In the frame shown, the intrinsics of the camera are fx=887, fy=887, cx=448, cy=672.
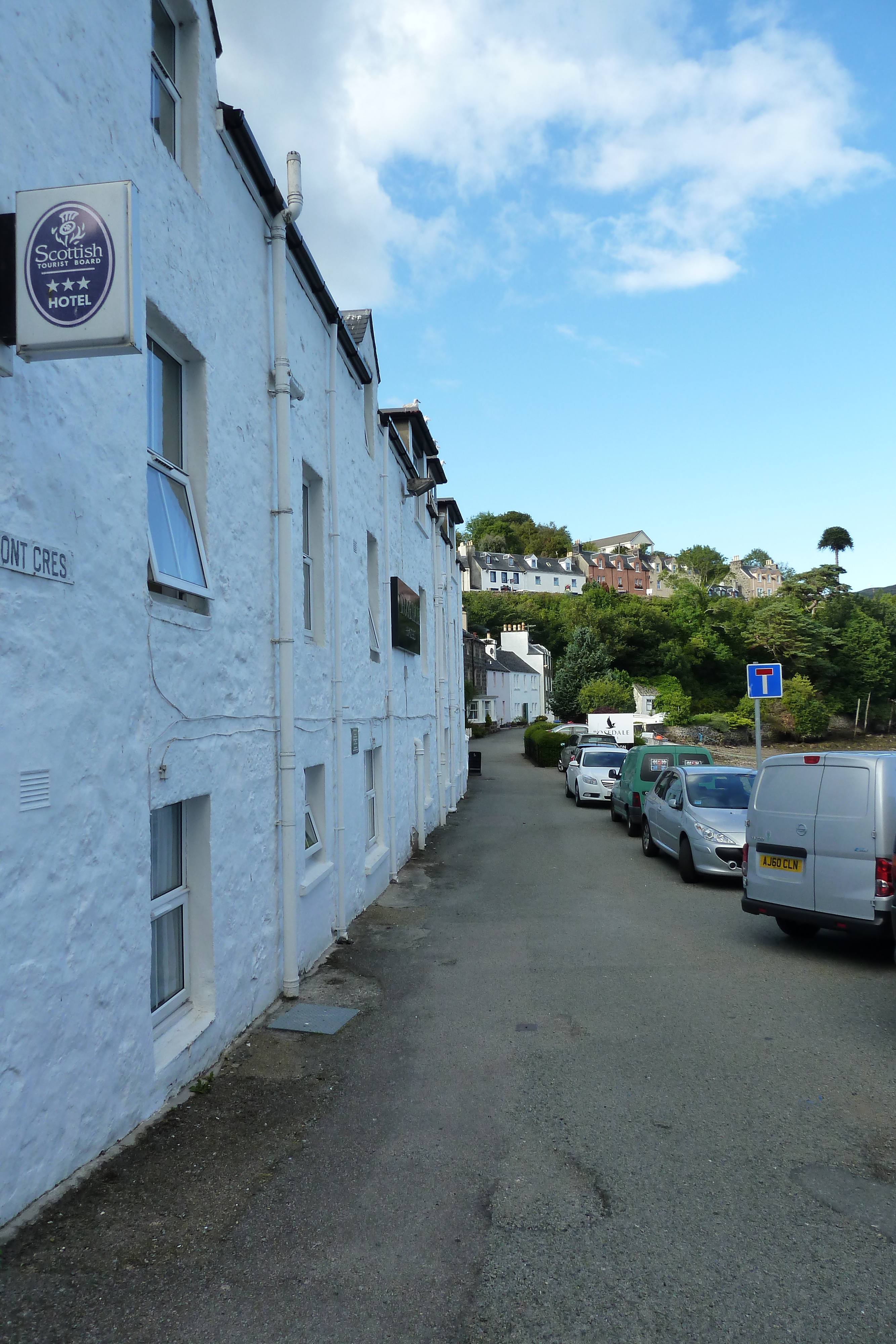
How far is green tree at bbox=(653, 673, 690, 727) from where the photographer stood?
64125mm

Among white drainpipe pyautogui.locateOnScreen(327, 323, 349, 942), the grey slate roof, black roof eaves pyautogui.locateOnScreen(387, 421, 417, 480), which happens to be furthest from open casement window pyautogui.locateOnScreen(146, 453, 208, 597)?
the grey slate roof

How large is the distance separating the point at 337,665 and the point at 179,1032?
4.62 m

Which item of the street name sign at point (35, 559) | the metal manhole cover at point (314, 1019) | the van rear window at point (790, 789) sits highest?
the street name sign at point (35, 559)

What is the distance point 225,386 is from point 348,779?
4890mm

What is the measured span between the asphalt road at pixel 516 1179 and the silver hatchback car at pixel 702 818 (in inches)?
162

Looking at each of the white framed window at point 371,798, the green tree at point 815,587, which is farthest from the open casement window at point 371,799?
the green tree at point 815,587

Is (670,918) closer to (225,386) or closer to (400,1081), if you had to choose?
(400,1081)

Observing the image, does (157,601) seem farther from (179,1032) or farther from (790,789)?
(790,789)

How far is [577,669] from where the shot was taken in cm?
6419

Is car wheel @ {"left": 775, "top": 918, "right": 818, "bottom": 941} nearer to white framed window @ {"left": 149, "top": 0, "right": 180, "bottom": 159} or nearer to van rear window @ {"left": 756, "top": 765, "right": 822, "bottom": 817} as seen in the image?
van rear window @ {"left": 756, "top": 765, "right": 822, "bottom": 817}

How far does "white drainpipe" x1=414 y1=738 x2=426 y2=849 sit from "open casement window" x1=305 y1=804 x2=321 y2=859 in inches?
275

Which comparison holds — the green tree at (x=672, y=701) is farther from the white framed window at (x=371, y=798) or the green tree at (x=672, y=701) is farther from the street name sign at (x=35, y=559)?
the street name sign at (x=35, y=559)

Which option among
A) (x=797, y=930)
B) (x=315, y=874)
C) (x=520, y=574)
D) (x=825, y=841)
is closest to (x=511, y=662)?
(x=520, y=574)

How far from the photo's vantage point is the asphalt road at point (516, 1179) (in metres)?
3.19
